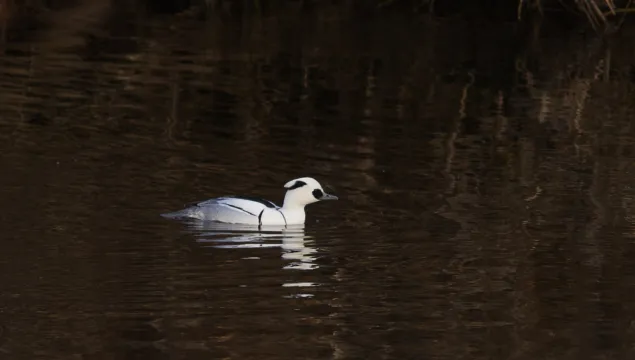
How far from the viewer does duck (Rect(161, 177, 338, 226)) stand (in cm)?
1339

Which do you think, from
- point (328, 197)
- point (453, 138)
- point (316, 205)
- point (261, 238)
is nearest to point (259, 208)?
point (261, 238)

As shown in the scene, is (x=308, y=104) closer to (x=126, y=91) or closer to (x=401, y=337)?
(x=126, y=91)

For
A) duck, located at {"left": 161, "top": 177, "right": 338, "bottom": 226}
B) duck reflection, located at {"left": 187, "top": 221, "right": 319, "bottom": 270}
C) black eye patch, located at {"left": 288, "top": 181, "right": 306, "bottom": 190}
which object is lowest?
duck reflection, located at {"left": 187, "top": 221, "right": 319, "bottom": 270}

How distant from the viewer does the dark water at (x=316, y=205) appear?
9.98m

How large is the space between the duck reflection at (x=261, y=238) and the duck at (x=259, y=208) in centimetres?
6

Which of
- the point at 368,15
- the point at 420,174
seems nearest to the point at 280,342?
the point at 420,174

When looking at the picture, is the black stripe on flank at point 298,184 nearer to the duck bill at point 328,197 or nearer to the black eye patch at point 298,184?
the black eye patch at point 298,184

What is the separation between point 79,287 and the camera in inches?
421

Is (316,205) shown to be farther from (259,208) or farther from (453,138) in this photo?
(453,138)

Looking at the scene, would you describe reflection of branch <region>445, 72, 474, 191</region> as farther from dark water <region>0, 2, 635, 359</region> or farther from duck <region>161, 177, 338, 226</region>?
duck <region>161, 177, 338, 226</region>

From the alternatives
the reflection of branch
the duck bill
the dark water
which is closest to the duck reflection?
the dark water

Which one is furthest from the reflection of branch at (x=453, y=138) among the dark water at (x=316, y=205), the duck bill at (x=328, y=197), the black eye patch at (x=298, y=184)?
the black eye patch at (x=298, y=184)

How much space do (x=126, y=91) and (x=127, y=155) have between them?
4.77 m

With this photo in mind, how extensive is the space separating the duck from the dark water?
0.67ft
